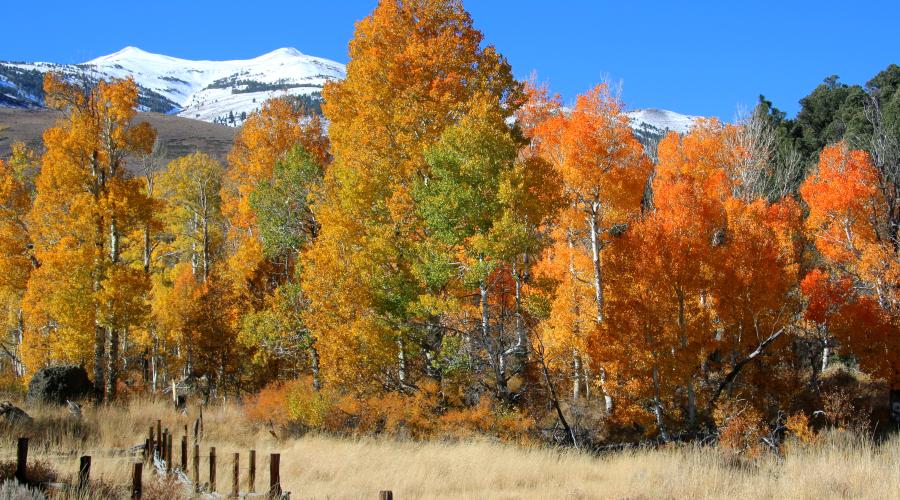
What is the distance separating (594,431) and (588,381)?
3.06 m

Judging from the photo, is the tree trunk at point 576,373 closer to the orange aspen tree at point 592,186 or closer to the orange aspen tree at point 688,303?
the orange aspen tree at point 592,186

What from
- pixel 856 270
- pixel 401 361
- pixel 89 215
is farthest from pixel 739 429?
pixel 89 215

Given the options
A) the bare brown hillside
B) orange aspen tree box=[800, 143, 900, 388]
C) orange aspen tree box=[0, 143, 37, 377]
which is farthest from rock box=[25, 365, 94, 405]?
the bare brown hillside

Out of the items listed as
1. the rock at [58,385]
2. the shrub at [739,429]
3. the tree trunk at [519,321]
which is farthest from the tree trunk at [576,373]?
the rock at [58,385]

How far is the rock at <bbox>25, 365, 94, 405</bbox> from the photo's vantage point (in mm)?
19672

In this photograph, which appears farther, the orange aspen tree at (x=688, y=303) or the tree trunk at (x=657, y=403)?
the orange aspen tree at (x=688, y=303)

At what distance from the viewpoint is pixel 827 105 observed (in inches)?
2114

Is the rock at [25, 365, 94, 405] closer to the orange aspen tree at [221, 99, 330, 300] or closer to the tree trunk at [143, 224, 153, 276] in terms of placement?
the tree trunk at [143, 224, 153, 276]

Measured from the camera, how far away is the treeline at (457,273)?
716 inches

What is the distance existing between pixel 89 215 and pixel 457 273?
38.0ft

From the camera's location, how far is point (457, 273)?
58.3ft

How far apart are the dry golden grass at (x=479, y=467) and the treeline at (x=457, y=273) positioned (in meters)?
2.61

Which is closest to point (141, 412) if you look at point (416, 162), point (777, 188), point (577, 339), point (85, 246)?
point (85, 246)

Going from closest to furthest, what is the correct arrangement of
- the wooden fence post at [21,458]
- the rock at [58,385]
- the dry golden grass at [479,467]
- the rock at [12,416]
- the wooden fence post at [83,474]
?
1. the wooden fence post at [21,458]
2. the wooden fence post at [83,474]
3. the dry golden grass at [479,467]
4. the rock at [12,416]
5. the rock at [58,385]
